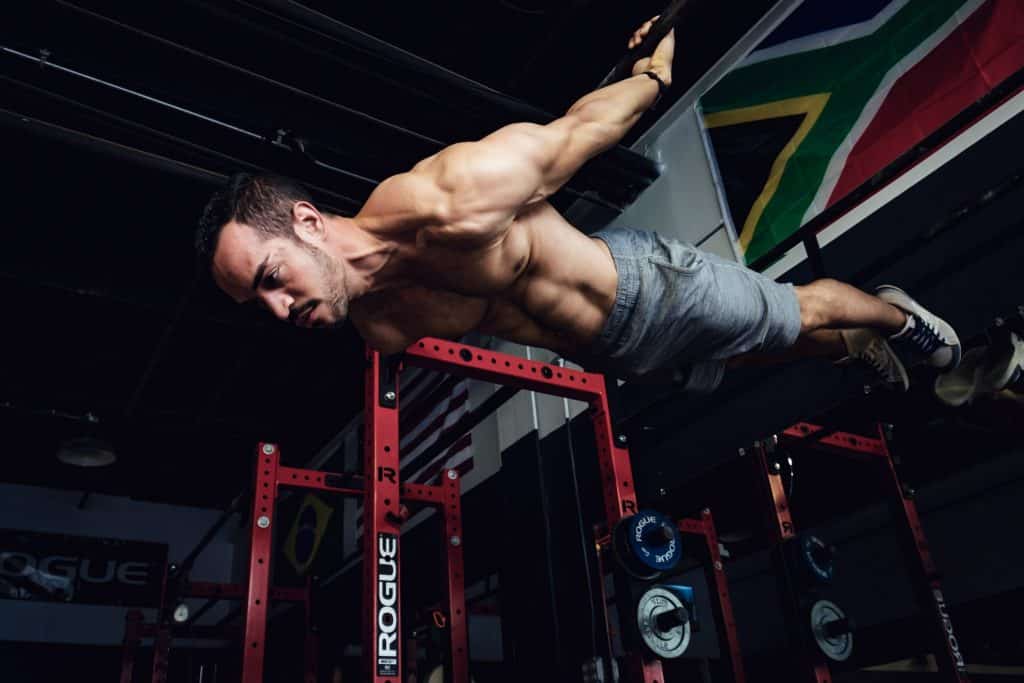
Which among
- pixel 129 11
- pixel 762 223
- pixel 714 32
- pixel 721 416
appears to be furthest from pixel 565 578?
pixel 129 11

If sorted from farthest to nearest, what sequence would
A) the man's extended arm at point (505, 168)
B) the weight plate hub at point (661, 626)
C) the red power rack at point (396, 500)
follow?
the weight plate hub at point (661, 626), the red power rack at point (396, 500), the man's extended arm at point (505, 168)

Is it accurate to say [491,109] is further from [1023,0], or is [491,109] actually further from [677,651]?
[677,651]

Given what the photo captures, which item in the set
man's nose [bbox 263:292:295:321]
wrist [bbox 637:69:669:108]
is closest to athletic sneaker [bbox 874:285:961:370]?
wrist [bbox 637:69:669:108]

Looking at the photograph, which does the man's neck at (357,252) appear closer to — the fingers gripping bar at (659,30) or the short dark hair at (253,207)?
the short dark hair at (253,207)

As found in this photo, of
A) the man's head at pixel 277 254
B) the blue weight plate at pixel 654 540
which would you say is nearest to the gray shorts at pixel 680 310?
the man's head at pixel 277 254

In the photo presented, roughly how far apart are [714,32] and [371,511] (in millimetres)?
3246

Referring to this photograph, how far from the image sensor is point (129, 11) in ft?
11.9

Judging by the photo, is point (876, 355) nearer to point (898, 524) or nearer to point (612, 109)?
point (898, 524)

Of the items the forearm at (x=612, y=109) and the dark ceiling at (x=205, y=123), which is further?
the dark ceiling at (x=205, y=123)

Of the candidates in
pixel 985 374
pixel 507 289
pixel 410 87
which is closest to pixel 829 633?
pixel 985 374

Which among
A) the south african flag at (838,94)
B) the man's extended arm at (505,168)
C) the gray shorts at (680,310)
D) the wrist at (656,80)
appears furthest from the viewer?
the south african flag at (838,94)

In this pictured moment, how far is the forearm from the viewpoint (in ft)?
5.79

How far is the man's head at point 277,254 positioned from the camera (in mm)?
1707

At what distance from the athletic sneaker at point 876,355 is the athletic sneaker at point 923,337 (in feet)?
0.12
